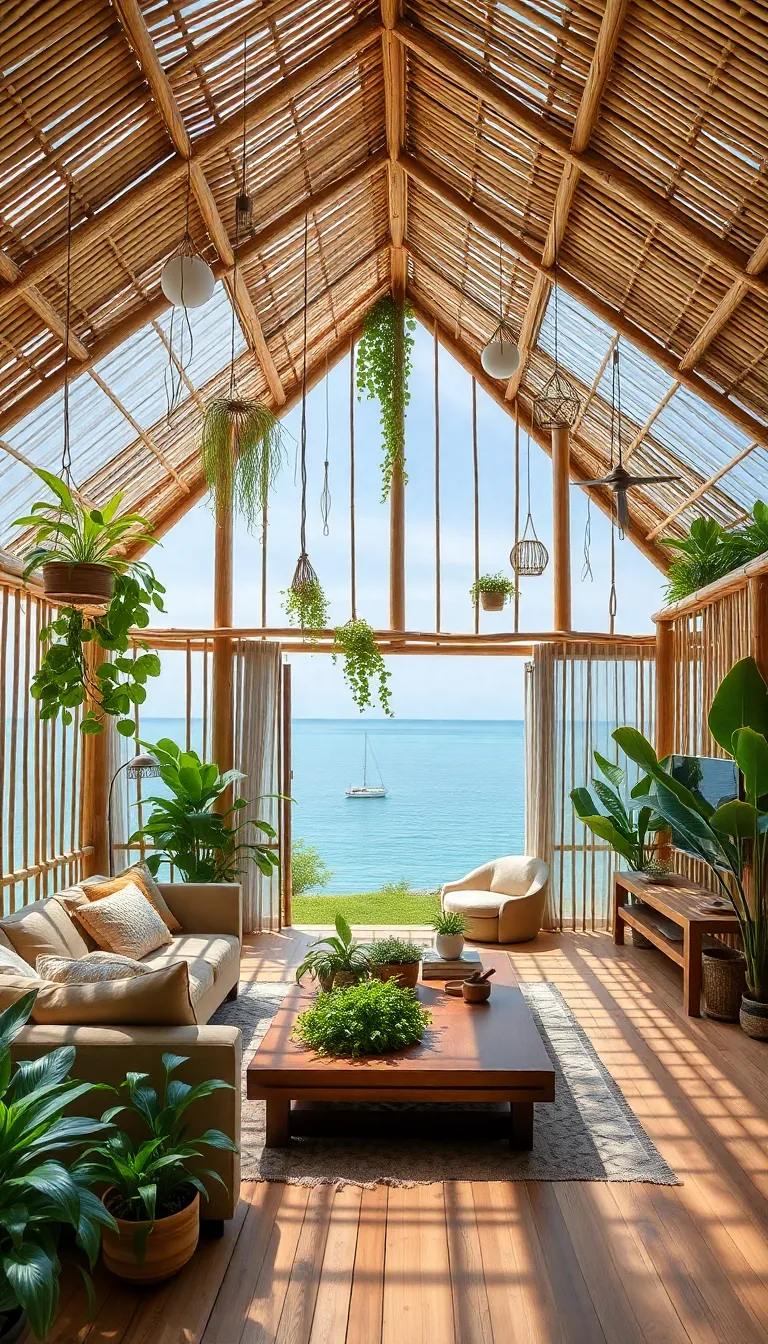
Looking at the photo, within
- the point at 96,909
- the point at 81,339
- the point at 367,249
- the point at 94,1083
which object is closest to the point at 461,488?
the point at 367,249

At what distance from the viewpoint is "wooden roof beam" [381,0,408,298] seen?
5.18 meters

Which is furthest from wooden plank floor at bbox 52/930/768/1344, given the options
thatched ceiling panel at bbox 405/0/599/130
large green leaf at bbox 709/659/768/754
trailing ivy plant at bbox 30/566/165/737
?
thatched ceiling panel at bbox 405/0/599/130

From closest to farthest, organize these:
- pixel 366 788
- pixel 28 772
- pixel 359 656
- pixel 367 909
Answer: pixel 28 772
pixel 359 656
pixel 367 909
pixel 366 788

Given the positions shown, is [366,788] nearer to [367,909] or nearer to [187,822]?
[367,909]

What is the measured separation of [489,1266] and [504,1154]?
30.6 inches

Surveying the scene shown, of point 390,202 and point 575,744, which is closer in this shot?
point 390,202

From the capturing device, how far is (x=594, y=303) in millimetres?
Answer: 6277

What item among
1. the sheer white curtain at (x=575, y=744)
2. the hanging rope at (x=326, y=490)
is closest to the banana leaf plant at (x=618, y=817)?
the sheer white curtain at (x=575, y=744)

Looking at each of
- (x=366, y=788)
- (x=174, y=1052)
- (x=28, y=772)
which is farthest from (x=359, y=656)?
(x=366, y=788)

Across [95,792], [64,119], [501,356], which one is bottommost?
[95,792]

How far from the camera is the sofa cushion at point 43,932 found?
3.95 meters

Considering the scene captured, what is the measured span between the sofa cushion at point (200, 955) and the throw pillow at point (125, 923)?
76mm

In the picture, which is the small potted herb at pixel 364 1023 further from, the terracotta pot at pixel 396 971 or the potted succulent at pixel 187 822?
the potted succulent at pixel 187 822

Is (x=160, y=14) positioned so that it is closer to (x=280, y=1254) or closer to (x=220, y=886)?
(x=220, y=886)
